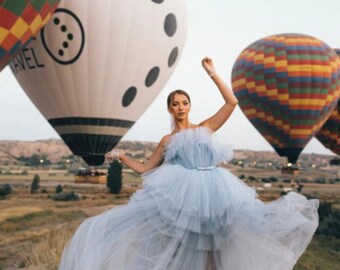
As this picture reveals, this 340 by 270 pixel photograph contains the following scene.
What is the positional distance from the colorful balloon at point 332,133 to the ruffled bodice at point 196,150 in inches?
1164

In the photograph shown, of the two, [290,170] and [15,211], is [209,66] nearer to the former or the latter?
[15,211]

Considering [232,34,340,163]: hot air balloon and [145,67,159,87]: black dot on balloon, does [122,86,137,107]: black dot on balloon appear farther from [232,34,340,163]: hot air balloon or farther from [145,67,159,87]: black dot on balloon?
[232,34,340,163]: hot air balloon

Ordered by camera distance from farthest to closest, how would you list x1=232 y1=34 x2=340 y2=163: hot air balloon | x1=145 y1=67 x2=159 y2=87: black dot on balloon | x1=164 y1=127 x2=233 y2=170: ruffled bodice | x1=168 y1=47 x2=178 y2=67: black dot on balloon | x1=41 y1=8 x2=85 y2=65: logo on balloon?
x1=232 y1=34 x2=340 y2=163: hot air balloon, x1=168 y1=47 x2=178 y2=67: black dot on balloon, x1=145 y1=67 x2=159 y2=87: black dot on balloon, x1=41 y1=8 x2=85 y2=65: logo on balloon, x1=164 y1=127 x2=233 y2=170: ruffled bodice

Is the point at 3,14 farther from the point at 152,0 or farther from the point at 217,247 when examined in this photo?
the point at 217,247

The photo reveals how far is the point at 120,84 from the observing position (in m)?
15.8

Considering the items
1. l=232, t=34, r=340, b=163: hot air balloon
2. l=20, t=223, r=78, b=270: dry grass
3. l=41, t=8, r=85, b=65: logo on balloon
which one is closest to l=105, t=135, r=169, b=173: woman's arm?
l=20, t=223, r=78, b=270: dry grass

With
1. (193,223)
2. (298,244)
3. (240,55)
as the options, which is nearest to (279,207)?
(298,244)

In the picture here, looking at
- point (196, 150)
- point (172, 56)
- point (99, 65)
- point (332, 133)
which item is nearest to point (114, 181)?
point (172, 56)

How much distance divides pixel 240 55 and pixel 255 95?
2.92m

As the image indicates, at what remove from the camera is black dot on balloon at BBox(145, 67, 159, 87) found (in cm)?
1611

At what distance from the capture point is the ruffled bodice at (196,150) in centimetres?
350

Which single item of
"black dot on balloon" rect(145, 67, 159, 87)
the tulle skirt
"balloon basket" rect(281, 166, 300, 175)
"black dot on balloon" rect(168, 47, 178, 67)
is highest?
"black dot on balloon" rect(168, 47, 178, 67)

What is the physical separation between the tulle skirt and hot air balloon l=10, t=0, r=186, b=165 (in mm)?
12056

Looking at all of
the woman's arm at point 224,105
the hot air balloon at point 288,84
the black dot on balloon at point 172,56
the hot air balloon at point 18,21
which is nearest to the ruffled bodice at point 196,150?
the woman's arm at point 224,105
